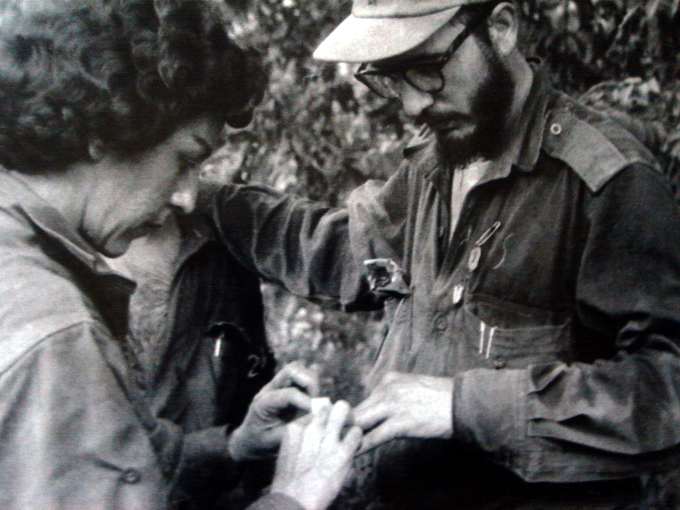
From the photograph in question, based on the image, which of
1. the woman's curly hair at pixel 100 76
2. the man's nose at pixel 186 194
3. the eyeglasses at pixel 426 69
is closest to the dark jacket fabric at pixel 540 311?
the eyeglasses at pixel 426 69

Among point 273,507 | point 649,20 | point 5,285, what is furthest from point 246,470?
point 649,20

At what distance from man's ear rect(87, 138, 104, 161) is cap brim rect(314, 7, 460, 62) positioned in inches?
25.3

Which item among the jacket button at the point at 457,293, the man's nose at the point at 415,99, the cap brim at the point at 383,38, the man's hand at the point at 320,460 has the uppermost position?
the cap brim at the point at 383,38

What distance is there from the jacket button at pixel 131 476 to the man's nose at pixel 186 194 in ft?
2.52

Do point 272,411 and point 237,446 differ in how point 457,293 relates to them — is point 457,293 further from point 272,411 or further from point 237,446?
point 237,446

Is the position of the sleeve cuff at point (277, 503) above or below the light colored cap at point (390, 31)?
below

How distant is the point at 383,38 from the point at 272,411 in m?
1.07

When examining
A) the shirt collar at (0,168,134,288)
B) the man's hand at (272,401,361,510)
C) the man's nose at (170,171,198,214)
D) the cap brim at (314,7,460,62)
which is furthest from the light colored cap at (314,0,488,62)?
the man's hand at (272,401,361,510)

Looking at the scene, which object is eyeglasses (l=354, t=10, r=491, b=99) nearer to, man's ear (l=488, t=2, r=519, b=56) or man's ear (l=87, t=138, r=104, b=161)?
man's ear (l=488, t=2, r=519, b=56)

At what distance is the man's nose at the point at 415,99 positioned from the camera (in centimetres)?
238

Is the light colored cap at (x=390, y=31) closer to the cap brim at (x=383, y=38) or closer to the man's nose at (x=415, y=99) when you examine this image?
the cap brim at (x=383, y=38)

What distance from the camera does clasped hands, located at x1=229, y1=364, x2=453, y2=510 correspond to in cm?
226

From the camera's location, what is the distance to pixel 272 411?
2525 mm

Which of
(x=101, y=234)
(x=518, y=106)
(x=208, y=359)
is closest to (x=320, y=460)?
(x=208, y=359)
